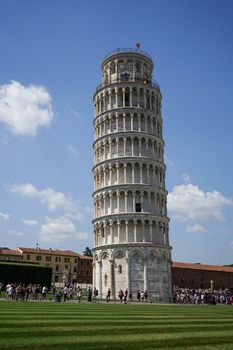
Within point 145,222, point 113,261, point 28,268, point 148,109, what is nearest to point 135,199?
point 145,222

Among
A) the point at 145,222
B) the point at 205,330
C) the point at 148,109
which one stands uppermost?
the point at 148,109

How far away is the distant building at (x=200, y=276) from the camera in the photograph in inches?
4400

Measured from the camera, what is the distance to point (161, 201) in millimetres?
60312

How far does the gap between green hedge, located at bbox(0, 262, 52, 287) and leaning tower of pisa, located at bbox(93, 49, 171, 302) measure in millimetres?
12127

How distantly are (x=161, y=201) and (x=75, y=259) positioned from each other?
61122 mm

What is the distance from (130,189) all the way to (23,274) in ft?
80.8

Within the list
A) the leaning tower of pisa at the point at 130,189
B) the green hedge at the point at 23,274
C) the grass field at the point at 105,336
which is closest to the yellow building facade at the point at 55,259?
the green hedge at the point at 23,274

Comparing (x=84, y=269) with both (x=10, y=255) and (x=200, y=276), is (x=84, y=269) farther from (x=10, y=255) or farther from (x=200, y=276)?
(x=200, y=276)

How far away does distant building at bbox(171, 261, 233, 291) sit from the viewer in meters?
112

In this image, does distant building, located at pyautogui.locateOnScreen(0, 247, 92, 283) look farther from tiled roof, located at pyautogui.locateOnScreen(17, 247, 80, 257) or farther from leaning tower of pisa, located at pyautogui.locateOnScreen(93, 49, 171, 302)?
leaning tower of pisa, located at pyautogui.locateOnScreen(93, 49, 171, 302)

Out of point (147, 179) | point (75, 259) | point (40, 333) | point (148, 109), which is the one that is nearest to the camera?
point (40, 333)

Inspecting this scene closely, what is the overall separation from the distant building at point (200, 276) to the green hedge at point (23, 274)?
5189 cm

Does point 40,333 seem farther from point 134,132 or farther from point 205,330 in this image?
point 134,132

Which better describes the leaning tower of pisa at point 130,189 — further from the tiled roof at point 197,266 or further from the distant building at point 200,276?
the tiled roof at point 197,266
